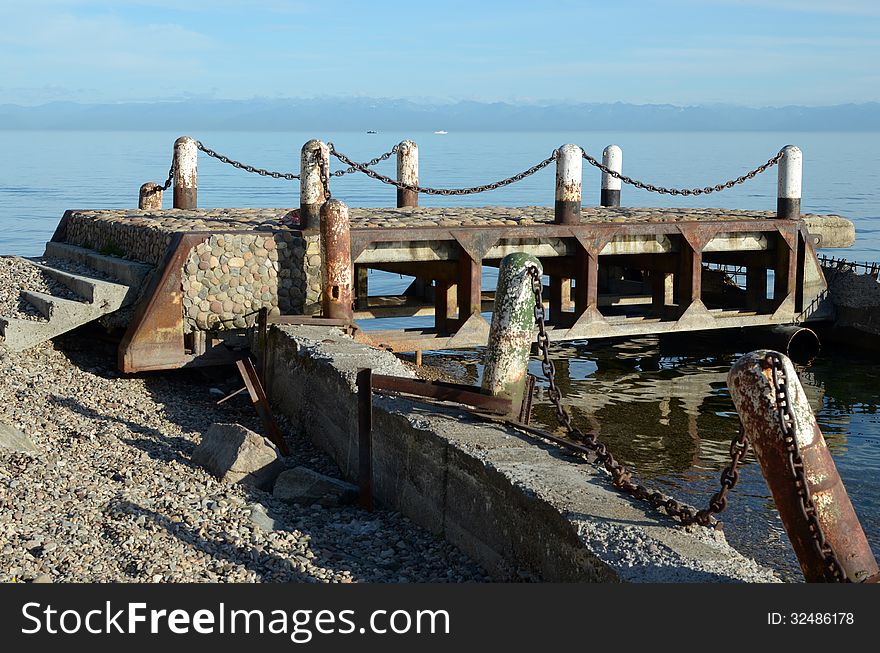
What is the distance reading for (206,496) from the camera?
8109mm

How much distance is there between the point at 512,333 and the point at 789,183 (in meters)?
8.57

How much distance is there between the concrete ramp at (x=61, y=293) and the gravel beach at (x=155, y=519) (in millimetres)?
1015

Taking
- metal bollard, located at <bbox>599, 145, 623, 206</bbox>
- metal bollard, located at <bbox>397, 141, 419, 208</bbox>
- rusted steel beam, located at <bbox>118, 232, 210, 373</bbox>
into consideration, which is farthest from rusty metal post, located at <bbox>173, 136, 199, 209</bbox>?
metal bollard, located at <bbox>599, 145, 623, 206</bbox>

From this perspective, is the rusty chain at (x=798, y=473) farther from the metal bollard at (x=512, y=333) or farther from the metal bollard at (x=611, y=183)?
the metal bollard at (x=611, y=183)

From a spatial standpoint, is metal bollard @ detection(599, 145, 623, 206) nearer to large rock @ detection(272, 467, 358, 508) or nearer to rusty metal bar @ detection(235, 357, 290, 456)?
rusty metal bar @ detection(235, 357, 290, 456)

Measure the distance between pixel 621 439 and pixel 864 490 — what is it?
2.79 meters

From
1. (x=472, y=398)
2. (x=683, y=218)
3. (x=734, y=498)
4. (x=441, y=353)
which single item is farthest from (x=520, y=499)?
(x=441, y=353)

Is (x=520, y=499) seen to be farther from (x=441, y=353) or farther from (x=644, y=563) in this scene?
(x=441, y=353)

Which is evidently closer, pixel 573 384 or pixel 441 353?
pixel 573 384

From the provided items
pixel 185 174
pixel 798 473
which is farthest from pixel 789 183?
pixel 798 473

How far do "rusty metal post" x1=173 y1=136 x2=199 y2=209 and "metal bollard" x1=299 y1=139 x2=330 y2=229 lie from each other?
3.27 meters

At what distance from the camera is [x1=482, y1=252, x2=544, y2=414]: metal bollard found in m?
8.27

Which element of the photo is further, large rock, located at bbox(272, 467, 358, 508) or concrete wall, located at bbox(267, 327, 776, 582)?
large rock, located at bbox(272, 467, 358, 508)

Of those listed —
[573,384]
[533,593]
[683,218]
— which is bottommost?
[573,384]
